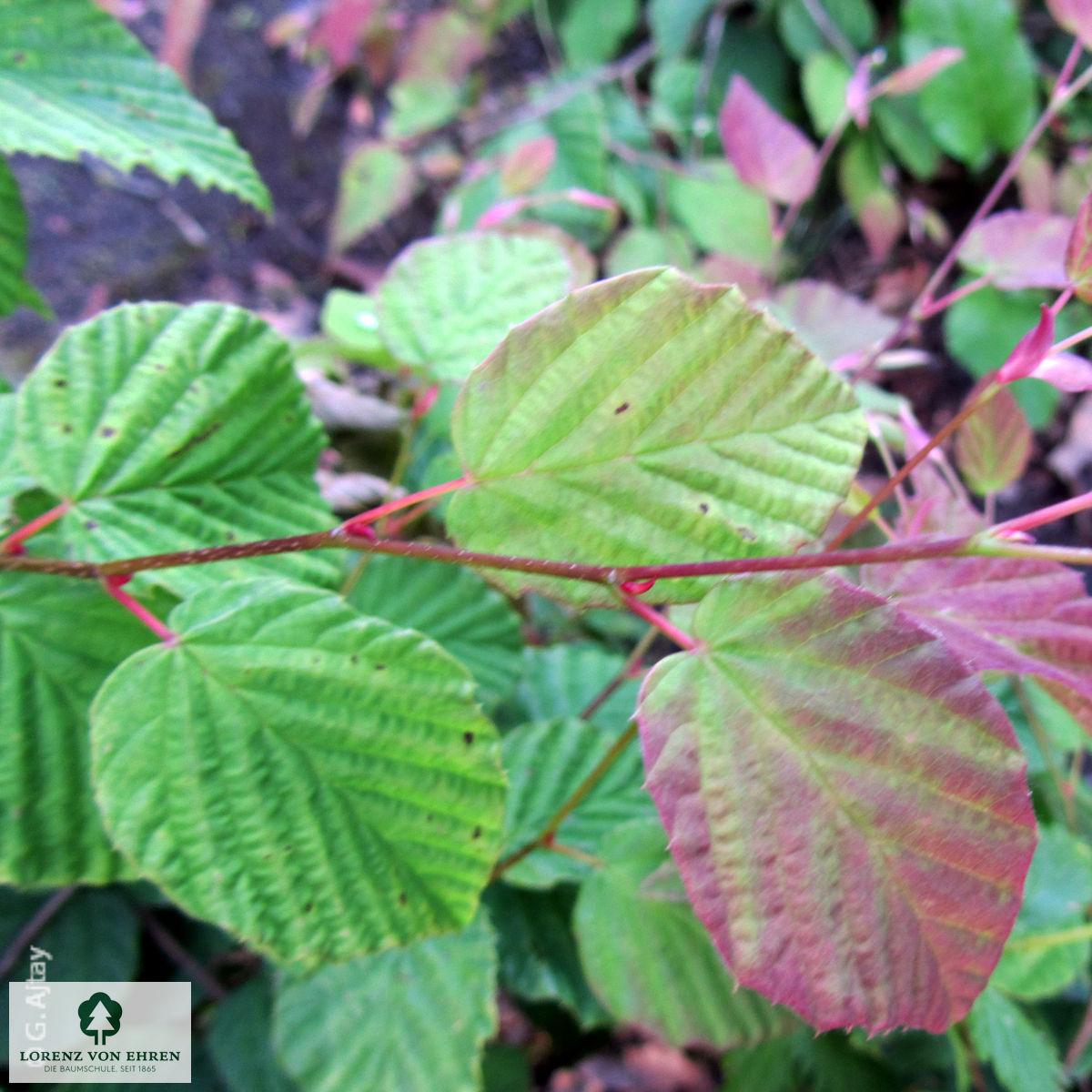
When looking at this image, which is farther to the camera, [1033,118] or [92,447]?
[1033,118]

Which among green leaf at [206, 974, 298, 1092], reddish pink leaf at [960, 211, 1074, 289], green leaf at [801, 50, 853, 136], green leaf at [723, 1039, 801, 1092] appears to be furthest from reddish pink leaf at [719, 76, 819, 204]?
green leaf at [206, 974, 298, 1092]

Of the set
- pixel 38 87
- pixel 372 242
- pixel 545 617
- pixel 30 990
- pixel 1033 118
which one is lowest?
pixel 30 990

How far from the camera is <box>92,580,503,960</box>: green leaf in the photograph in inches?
13.1

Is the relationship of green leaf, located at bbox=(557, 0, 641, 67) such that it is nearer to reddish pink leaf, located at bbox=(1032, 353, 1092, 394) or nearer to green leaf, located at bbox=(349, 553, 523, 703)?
green leaf, located at bbox=(349, 553, 523, 703)

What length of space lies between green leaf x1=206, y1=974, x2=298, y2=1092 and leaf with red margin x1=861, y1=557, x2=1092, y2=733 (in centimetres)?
65

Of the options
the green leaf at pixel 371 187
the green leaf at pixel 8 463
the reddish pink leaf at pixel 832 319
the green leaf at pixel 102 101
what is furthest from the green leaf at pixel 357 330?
the green leaf at pixel 371 187

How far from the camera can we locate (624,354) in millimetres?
318

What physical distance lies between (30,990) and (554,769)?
18.5 inches

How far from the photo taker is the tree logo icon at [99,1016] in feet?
1.90

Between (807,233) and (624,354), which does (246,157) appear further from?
(807,233)

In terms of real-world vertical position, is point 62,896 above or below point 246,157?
below

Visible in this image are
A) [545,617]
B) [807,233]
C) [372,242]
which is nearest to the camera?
[545,617]

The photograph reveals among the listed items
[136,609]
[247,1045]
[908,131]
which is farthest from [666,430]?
[908,131]

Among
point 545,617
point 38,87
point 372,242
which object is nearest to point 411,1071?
point 545,617
